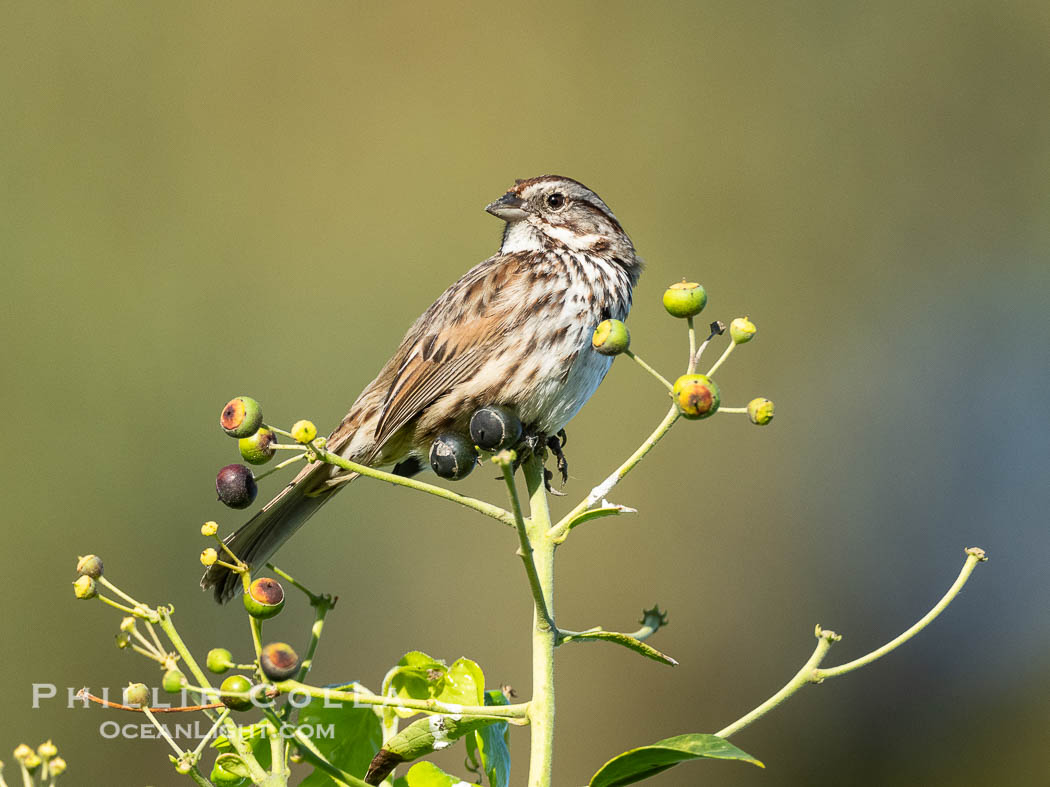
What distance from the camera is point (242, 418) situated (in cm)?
166

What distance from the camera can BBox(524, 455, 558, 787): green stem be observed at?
1417 millimetres

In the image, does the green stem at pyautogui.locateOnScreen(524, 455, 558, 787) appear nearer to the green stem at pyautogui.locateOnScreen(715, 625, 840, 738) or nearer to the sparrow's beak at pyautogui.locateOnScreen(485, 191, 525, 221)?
the green stem at pyautogui.locateOnScreen(715, 625, 840, 738)

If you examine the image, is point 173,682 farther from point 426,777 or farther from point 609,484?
point 609,484

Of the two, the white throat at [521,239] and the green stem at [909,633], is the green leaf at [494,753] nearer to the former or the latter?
the green stem at [909,633]

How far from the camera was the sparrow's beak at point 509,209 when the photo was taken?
3664 mm

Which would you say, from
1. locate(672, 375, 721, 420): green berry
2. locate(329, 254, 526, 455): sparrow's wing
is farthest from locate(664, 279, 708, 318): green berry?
locate(329, 254, 526, 455): sparrow's wing

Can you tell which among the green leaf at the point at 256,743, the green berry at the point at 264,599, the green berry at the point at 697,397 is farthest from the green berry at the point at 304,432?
the green berry at the point at 697,397

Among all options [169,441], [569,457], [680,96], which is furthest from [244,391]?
[680,96]

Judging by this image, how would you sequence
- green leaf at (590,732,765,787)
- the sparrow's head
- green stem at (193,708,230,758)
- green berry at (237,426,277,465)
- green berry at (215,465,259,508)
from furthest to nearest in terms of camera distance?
the sparrow's head < green berry at (215,465,259,508) < green berry at (237,426,277,465) < green stem at (193,708,230,758) < green leaf at (590,732,765,787)

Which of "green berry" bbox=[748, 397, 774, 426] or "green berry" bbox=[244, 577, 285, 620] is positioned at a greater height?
"green berry" bbox=[748, 397, 774, 426]

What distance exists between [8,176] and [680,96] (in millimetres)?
4173

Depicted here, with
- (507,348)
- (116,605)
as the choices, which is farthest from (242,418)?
(507,348)

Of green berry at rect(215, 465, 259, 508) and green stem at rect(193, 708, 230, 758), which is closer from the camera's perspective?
green stem at rect(193, 708, 230, 758)

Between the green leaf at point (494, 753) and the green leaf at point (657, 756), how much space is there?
225 millimetres
